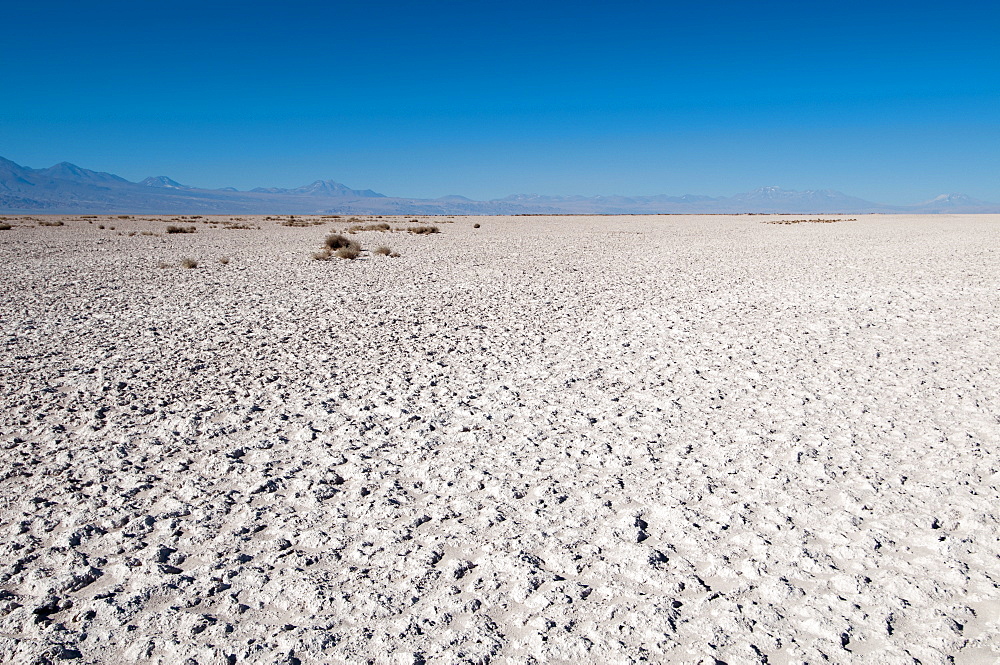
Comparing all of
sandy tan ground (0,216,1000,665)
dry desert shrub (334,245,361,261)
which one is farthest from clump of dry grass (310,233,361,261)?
sandy tan ground (0,216,1000,665)

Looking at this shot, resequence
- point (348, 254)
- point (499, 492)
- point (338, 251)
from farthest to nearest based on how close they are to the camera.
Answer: point (338, 251), point (348, 254), point (499, 492)

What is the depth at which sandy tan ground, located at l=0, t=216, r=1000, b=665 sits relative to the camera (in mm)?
2555

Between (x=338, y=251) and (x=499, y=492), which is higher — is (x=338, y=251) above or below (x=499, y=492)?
above

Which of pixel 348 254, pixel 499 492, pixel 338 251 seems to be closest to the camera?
pixel 499 492

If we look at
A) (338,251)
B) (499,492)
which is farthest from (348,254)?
(499,492)

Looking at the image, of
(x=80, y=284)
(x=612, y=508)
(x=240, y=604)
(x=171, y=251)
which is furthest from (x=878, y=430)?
(x=171, y=251)

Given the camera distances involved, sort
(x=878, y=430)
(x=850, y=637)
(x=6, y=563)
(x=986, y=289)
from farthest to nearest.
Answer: (x=986, y=289) < (x=878, y=430) < (x=6, y=563) < (x=850, y=637)

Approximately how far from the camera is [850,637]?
249 cm

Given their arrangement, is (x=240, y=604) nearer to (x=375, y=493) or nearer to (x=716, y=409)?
(x=375, y=493)

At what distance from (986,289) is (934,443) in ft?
29.8

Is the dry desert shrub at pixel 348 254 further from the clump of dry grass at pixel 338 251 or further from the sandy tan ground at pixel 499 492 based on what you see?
the sandy tan ground at pixel 499 492

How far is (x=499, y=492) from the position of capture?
3.73 metres

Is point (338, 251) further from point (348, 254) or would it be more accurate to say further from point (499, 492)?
point (499, 492)

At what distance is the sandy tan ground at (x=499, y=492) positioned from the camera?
2.55 metres
